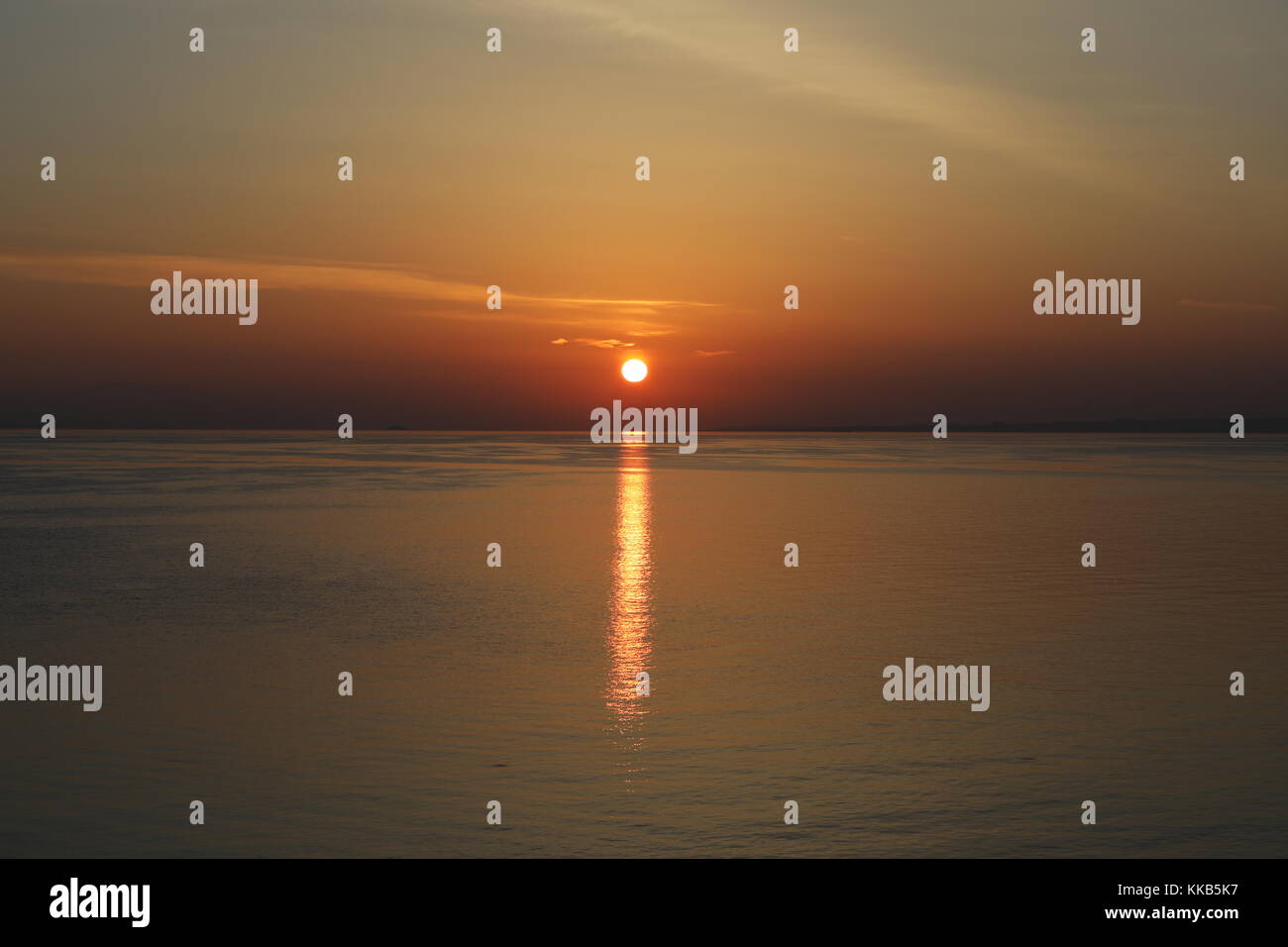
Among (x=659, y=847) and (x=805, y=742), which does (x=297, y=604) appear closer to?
(x=805, y=742)

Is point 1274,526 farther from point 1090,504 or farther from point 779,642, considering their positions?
point 779,642

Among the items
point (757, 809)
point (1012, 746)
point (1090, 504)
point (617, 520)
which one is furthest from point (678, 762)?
point (1090, 504)

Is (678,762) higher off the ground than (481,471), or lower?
lower

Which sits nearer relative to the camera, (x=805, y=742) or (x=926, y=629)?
(x=805, y=742)

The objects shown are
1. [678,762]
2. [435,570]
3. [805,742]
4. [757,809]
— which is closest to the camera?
[757,809]

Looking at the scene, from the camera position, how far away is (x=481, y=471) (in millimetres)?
76875

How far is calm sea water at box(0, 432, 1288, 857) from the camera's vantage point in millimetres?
9867

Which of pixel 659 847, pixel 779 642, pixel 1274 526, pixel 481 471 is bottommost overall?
pixel 659 847

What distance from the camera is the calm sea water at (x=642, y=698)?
9867mm

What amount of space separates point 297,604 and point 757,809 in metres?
12.6

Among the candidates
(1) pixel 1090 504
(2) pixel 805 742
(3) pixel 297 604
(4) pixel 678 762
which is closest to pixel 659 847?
(4) pixel 678 762

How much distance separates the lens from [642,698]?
13.9 meters

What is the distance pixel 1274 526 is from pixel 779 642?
2371 centimetres
